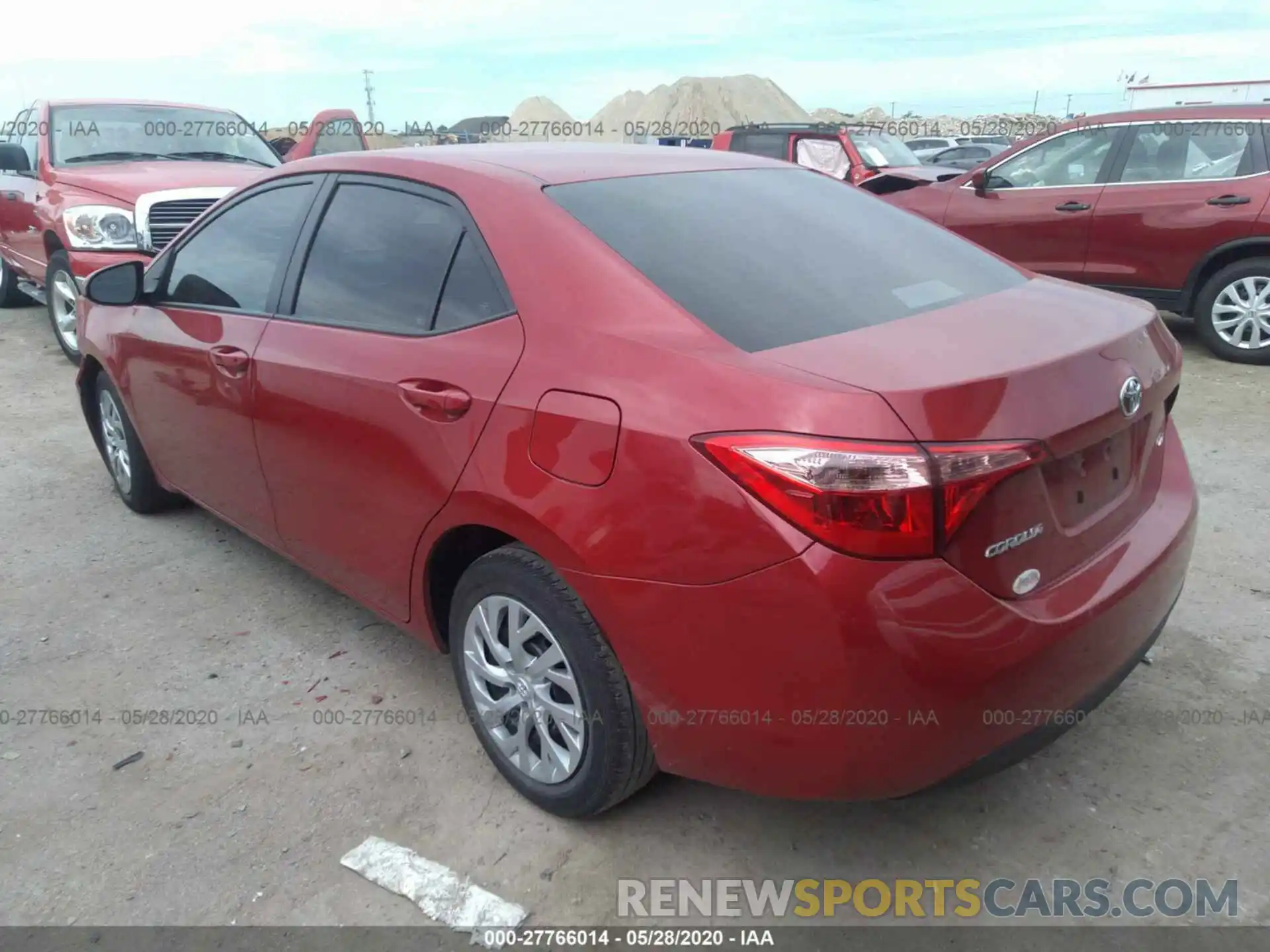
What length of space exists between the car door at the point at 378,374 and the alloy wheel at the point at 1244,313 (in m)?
6.15

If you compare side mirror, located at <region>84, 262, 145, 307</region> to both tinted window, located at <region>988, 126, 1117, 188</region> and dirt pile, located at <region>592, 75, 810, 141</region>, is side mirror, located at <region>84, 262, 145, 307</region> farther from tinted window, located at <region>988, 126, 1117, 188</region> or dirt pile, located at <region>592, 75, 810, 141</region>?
dirt pile, located at <region>592, 75, 810, 141</region>

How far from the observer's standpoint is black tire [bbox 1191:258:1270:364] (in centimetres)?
664

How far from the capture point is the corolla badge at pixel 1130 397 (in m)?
2.15

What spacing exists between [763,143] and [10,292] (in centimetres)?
838

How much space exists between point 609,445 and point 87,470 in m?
4.32

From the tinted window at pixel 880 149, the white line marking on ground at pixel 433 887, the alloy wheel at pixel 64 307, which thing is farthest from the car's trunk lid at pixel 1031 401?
the tinted window at pixel 880 149

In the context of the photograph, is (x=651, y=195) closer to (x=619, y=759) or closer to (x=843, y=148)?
(x=619, y=759)

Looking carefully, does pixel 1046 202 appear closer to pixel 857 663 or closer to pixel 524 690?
pixel 524 690

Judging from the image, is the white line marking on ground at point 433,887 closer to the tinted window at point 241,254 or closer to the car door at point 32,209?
the tinted window at point 241,254

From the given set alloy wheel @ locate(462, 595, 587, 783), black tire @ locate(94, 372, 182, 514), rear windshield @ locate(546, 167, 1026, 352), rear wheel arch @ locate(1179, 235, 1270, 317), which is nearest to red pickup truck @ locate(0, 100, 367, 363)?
black tire @ locate(94, 372, 182, 514)

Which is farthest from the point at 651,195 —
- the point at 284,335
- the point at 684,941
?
the point at 684,941

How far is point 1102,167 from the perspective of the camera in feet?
24.0

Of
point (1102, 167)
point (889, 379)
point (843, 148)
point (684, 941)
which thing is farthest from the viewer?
point (843, 148)

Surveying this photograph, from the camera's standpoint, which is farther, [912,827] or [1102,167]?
[1102,167]
